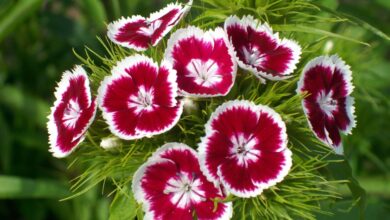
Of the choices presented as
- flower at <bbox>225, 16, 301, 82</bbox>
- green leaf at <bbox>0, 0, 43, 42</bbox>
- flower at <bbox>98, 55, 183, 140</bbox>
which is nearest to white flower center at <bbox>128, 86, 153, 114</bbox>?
flower at <bbox>98, 55, 183, 140</bbox>

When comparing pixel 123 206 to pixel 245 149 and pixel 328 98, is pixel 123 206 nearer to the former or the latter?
pixel 245 149

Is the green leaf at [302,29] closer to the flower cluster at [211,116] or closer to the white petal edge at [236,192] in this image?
the flower cluster at [211,116]

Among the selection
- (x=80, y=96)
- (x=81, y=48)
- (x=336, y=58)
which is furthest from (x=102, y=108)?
(x=81, y=48)

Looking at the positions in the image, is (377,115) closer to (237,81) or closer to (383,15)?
(383,15)

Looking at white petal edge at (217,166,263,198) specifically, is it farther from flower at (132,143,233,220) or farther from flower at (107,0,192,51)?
flower at (107,0,192,51)

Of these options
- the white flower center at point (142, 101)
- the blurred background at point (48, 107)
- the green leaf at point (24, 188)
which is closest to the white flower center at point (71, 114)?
the white flower center at point (142, 101)

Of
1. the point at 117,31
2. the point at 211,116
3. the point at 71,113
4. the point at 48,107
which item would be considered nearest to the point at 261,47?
the point at 211,116
